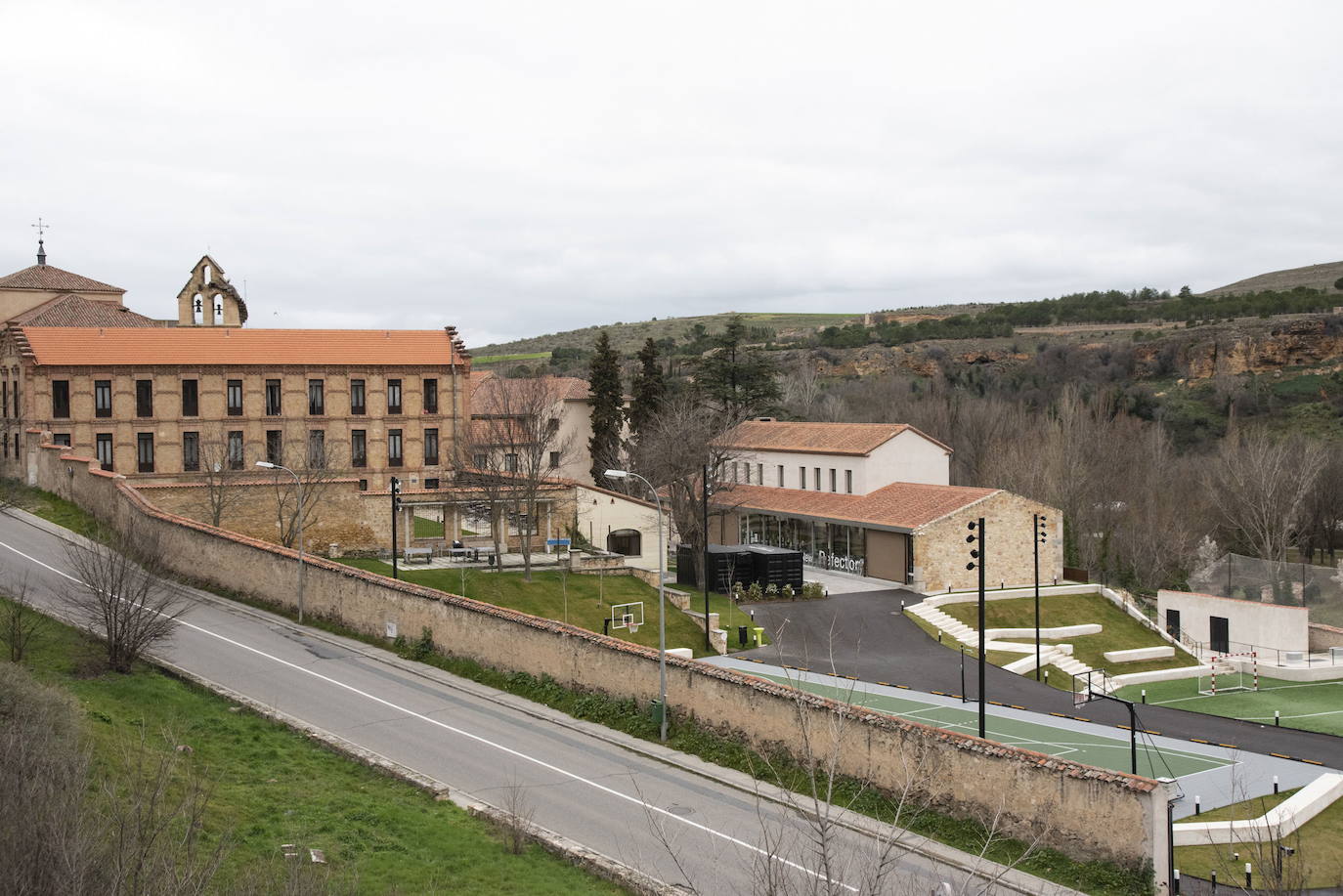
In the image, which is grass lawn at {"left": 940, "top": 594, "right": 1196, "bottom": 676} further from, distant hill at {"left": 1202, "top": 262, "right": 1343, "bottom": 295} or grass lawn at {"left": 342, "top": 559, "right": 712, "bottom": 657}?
distant hill at {"left": 1202, "top": 262, "right": 1343, "bottom": 295}

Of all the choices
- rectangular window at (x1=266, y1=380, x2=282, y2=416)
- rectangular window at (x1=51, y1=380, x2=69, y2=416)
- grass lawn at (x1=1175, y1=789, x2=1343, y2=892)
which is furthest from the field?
rectangular window at (x1=51, y1=380, x2=69, y2=416)

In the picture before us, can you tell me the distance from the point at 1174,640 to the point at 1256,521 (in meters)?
18.7

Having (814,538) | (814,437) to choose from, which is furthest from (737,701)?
(814,437)

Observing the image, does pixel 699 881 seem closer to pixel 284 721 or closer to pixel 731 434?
pixel 284 721

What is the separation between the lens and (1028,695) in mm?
33688

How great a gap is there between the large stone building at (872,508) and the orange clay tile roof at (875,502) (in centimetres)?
7

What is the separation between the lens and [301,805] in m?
18.2

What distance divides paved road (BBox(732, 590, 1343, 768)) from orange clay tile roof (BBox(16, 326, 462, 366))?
1000 inches

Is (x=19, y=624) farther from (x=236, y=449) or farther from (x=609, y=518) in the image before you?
(x=236, y=449)

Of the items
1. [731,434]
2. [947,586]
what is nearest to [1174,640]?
[947,586]

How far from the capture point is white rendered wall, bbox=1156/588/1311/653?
43469 mm

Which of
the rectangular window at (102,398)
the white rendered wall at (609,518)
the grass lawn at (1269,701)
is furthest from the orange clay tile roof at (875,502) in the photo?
the rectangular window at (102,398)

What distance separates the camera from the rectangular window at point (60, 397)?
167 ft

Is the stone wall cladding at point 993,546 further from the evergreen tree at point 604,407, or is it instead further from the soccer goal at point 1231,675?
the evergreen tree at point 604,407
